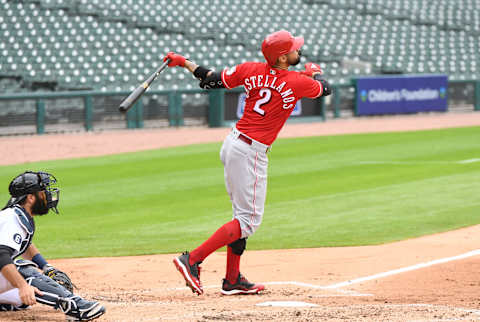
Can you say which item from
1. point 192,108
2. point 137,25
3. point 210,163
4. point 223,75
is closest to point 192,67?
point 223,75

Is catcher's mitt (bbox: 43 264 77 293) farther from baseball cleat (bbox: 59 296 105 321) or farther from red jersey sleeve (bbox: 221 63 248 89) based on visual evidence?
red jersey sleeve (bbox: 221 63 248 89)

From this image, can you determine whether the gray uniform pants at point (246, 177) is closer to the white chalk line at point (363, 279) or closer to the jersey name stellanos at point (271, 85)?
the jersey name stellanos at point (271, 85)

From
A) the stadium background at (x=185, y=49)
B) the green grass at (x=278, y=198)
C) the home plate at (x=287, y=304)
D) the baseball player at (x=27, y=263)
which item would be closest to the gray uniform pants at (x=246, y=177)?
the home plate at (x=287, y=304)

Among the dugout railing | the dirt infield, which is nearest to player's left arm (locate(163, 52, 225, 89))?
the dirt infield

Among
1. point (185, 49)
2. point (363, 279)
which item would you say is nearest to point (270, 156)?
point (363, 279)

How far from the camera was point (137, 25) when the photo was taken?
91.6 ft

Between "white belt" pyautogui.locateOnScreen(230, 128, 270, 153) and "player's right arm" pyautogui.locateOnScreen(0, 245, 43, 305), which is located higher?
"white belt" pyautogui.locateOnScreen(230, 128, 270, 153)

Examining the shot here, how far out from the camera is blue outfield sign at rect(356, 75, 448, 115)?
2547 cm

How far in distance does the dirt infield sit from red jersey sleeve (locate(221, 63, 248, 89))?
1.56m

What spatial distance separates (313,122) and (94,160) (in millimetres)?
9652

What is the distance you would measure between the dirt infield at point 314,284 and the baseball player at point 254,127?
1.49ft

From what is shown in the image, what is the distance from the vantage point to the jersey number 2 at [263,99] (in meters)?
5.52

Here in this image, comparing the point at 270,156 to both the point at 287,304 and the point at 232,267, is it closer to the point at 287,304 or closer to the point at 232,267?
the point at 232,267

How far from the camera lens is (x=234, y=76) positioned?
5586 millimetres
